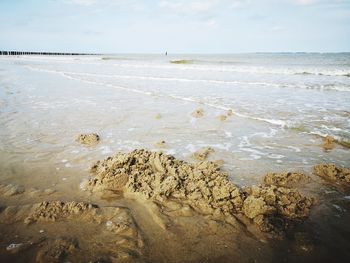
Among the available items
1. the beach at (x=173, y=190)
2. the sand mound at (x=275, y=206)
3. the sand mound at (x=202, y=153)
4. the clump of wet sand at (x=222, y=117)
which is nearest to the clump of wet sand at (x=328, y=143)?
the beach at (x=173, y=190)

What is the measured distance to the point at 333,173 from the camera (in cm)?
425

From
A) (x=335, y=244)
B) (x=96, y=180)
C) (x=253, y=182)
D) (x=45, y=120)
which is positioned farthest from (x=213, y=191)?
(x=45, y=120)

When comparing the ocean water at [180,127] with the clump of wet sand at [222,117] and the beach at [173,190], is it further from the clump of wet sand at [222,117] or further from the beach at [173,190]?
the clump of wet sand at [222,117]

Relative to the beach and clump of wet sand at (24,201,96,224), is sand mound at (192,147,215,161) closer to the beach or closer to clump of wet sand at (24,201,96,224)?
the beach

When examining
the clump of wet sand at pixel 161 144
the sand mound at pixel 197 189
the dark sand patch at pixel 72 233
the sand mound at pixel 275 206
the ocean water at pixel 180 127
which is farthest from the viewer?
the clump of wet sand at pixel 161 144

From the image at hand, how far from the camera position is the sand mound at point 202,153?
5055mm

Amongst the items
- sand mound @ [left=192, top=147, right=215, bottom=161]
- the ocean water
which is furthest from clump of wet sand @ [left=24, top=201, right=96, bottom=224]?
sand mound @ [left=192, top=147, right=215, bottom=161]

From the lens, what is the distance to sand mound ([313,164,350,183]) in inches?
164

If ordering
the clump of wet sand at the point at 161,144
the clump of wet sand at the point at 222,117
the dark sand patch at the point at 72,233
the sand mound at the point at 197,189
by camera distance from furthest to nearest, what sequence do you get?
1. the clump of wet sand at the point at 222,117
2. the clump of wet sand at the point at 161,144
3. the sand mound at the point at 197,189
4. the dark sand patch at the point at 72,233

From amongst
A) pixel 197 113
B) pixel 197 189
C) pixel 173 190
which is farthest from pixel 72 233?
pixel 197 113

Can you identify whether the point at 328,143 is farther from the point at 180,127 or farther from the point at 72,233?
the point at 72,233

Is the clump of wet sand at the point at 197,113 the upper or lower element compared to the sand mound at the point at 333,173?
upper

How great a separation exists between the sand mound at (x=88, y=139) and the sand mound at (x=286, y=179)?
11.5ft

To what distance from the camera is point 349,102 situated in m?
10.6
